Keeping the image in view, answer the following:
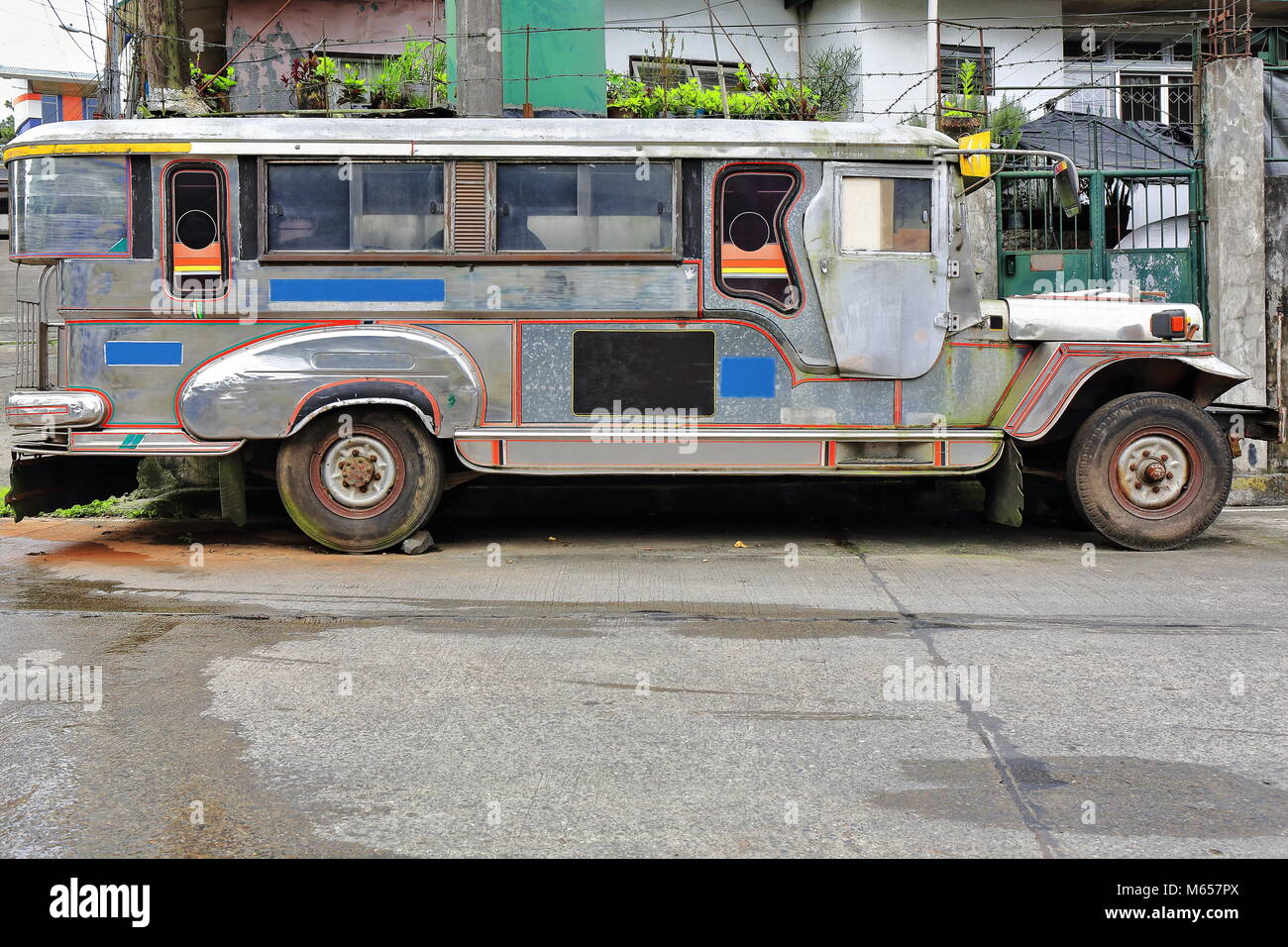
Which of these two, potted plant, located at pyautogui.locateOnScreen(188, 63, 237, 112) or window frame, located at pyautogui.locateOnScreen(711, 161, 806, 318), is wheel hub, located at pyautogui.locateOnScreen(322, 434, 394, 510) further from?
potted plant, located at pyautogui.locateOnScreen(188, 63, 237, 112)

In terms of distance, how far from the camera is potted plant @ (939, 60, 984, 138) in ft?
49.0

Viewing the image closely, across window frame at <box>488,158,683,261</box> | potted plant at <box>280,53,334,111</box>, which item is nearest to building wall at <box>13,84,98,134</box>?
potted plant at <box>280,53,334,111</box>

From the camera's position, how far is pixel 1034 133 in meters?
15.4

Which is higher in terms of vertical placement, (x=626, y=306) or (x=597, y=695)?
(x=626, y=306)

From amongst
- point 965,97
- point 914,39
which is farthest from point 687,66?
point 965,97

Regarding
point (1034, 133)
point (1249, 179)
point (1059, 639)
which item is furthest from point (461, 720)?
point (1034, 133)

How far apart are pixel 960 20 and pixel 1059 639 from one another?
13983mm

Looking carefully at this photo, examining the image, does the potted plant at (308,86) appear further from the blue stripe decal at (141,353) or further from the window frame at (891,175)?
the window frame at (891,175)

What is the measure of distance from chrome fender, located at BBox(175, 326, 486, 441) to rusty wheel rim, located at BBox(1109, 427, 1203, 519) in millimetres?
4683

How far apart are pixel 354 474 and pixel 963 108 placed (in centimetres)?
969

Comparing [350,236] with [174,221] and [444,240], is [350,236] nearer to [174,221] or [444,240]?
[444,240]

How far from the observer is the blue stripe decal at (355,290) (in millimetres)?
9039

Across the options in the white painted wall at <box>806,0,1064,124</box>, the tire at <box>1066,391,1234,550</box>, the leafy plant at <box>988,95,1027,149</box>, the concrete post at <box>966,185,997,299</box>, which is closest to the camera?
the tire at <box>1066,391,1234,550</box>
